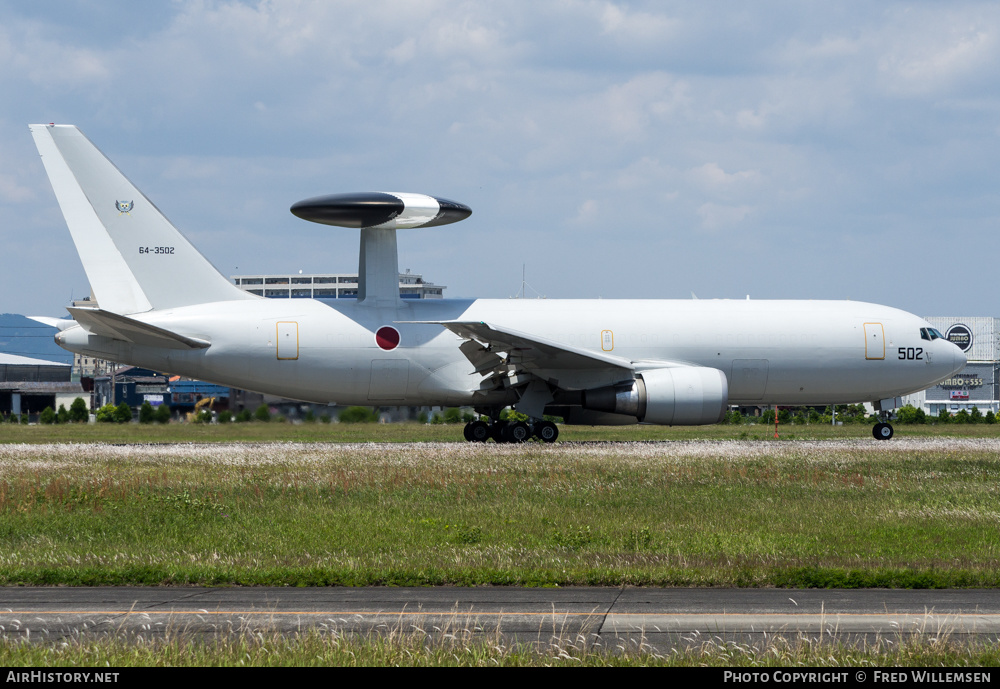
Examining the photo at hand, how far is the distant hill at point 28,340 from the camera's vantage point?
441ft

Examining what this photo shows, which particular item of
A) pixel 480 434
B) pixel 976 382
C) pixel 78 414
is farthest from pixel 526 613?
pixel 976 382

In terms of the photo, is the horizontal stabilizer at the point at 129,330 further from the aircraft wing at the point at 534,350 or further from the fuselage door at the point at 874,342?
the fuselage door at the point at 874,342

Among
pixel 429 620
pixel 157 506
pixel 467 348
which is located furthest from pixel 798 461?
pixel 429 620

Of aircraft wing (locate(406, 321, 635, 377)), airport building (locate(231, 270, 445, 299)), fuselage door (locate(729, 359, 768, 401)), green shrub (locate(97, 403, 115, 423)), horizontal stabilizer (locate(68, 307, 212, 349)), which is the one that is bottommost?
green shrub (locate(97, 403, 115, 423))

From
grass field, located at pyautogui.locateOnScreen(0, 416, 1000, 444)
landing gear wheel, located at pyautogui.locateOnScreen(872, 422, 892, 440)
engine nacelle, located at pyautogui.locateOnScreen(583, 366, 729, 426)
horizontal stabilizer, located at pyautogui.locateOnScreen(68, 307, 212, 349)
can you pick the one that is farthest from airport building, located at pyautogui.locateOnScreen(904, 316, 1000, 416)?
horizontal stabilizer, located at pyautogui.locateOnScreen(68, 307, 212, 349)

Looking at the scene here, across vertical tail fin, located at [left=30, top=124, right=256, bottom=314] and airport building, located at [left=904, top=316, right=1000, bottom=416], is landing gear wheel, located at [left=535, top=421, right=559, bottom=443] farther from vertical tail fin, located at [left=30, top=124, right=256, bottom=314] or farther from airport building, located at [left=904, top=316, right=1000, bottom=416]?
airport building, located at [left=904, top=316, right=1000, bottom=416]

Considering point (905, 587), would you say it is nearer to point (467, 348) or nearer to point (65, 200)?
point (467, 348)

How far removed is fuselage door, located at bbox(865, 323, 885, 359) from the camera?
3275cm

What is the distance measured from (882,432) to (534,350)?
13.2m

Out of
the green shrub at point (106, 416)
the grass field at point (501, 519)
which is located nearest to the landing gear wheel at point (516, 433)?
the grass field at point (501, 519)

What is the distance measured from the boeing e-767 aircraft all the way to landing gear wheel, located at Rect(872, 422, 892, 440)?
5.24 feet

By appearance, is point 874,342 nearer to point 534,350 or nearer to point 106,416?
point 534,350

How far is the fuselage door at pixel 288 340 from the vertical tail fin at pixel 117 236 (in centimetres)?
244

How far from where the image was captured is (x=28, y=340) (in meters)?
135
